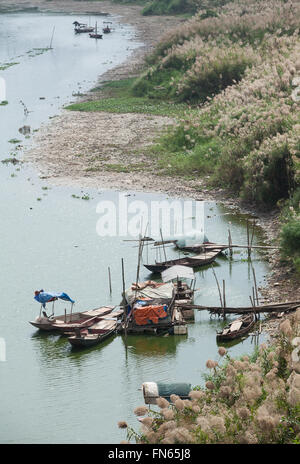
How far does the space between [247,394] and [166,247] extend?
17.5 m

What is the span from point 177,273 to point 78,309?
4.33 metres

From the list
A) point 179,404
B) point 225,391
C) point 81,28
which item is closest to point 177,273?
point 225,391

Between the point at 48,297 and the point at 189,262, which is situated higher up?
the point at 189,262

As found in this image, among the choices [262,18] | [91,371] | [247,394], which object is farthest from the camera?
[262,18]

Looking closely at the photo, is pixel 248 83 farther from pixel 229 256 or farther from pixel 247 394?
pixel 247 394

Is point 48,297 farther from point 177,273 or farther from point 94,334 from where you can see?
point 177,273

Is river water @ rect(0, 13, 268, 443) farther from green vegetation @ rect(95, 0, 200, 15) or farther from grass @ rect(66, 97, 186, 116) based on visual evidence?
green vegetation @ rect(95, 0, 200, 15)

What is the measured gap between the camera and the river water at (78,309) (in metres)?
25.1

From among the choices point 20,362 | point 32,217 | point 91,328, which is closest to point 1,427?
point 20,362

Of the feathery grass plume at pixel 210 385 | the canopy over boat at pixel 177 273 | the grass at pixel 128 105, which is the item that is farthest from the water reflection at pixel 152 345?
the grass at pixel 128 105

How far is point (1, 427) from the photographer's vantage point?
80.4 ft

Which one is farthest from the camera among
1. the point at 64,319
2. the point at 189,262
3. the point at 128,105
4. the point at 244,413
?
the point at 128,105

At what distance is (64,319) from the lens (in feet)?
101

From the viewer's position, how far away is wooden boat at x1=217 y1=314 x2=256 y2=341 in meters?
28.9
